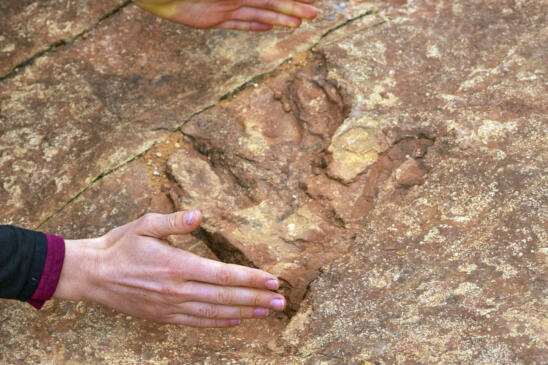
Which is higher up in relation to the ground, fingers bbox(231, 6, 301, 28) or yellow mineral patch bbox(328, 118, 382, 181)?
fingers bbox(231, 6, 301, 28)

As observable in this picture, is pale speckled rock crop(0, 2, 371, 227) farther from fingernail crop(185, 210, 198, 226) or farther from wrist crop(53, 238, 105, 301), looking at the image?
fingernail crop(185, 210, 198, 226)

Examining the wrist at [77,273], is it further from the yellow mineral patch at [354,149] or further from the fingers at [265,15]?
the fingers at [265,15]

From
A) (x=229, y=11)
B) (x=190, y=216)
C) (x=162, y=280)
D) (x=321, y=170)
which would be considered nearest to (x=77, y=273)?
(x=162, y=280)

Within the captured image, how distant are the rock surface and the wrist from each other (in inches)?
3.8

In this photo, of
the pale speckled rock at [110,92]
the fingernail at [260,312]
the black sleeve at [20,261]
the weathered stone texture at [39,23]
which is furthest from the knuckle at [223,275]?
the weathered stone texture at [39,23]

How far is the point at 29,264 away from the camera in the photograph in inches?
60.6

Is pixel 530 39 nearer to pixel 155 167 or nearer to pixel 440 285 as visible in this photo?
pixel 440 285

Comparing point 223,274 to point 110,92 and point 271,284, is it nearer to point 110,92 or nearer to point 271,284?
point 271,284

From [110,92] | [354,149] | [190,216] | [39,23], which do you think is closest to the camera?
[190,216]

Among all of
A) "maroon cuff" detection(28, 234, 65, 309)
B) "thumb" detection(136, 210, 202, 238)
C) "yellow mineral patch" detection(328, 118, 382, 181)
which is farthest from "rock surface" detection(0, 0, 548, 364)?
"thumb" detection(136, 210, 202, 238)

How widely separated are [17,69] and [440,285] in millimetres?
1578

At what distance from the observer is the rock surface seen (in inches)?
58.4

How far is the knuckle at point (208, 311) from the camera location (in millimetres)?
1553

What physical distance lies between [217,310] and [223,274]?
0.33 ft
